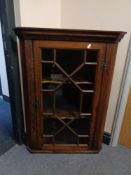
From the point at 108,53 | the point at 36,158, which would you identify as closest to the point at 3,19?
the point at 108,53

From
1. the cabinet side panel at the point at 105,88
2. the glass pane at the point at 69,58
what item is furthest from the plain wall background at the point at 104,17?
the glass pane at the point at 69,58

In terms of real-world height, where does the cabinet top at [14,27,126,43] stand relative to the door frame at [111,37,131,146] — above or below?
above

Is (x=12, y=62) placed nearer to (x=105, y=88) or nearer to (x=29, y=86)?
(x=29, y=86)

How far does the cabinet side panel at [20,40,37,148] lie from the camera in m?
1.20

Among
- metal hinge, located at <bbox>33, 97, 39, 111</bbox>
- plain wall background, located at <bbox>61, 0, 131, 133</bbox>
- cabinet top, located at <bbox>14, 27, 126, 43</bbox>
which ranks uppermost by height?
plain wall background, located at <bbox>61, 0, 131, 133</bbox>

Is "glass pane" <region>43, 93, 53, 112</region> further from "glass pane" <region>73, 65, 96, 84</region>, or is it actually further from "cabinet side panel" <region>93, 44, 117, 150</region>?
"cabinet side panel" <region>93, 44, 117, 150</region>

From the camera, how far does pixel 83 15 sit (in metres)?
1.46

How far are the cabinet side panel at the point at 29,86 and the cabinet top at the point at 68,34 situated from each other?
73 millimetres

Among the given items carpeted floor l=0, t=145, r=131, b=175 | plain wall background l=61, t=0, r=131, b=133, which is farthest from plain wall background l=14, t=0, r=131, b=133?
carpeted floor l=0, t=145, r=131, b=175

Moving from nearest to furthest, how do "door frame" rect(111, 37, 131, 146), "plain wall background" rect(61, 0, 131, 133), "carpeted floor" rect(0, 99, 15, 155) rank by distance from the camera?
"plain wall background" rect(61, 0, 131, 133)
"door frame" rect(111, 37, 131, 146)
"carpeted floor" rect(0, 99, 15, 155)

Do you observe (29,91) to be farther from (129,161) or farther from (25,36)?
(129,161)

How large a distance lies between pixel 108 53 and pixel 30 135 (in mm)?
1015

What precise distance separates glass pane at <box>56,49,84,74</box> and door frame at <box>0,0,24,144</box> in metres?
0.39

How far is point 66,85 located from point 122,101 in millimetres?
581
